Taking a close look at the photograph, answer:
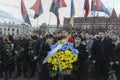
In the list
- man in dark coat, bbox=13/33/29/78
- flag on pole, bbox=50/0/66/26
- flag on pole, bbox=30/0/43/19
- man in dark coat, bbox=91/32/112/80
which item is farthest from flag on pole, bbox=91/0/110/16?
man in dark coat, bbox=91/32/112/80

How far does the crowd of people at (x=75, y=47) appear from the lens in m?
11.7

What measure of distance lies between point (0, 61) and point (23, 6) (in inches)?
213

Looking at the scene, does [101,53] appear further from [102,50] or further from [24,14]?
[24,14]

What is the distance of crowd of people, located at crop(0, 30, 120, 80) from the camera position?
11734mm

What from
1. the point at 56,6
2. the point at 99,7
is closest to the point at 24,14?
the point at 56,6

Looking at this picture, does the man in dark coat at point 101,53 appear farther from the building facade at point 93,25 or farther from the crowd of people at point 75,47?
the building facade at point 93,25

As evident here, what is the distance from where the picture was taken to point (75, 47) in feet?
37.8

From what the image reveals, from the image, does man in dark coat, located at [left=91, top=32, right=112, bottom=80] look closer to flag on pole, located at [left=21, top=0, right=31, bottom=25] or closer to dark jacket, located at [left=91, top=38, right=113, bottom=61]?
dark jacket, located at [left=91, top=38, right=113, bottom=61]

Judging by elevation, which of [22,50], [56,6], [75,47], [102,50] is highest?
[56,6]

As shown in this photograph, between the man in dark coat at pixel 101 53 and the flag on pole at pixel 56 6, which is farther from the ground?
the flag on pole at pixel 56 6

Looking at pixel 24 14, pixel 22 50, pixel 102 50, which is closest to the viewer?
pixel 102 50

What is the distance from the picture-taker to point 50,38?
11273 mm

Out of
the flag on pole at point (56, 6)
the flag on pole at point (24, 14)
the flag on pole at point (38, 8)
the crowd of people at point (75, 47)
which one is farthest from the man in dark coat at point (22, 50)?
the flag on pole at point (56, 6)

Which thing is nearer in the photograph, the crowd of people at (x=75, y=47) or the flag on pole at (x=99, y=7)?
the crowd of people at (x=75, y=47)
